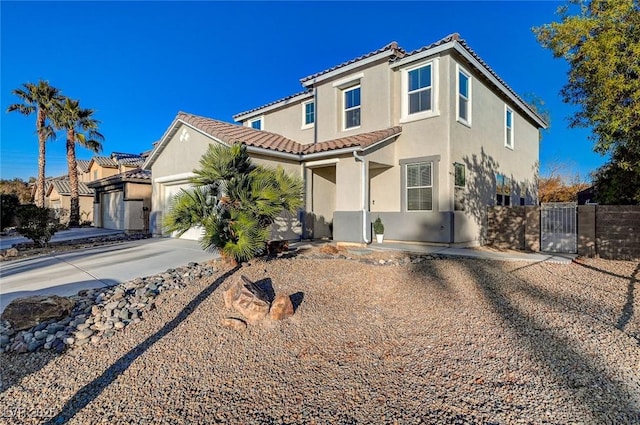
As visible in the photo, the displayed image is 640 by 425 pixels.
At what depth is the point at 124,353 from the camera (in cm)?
436

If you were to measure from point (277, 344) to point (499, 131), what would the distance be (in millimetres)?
14919

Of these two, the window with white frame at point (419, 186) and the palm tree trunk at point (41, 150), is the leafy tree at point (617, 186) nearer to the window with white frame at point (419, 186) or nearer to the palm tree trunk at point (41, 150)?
the window with white frame at point (419, 186)

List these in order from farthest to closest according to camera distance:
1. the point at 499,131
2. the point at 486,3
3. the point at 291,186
Answer: 1. the point at 499,131
2. the point at 486,3
3. the point at 291,186

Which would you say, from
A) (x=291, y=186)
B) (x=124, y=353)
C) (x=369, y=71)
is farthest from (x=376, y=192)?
(x=124, y=353)

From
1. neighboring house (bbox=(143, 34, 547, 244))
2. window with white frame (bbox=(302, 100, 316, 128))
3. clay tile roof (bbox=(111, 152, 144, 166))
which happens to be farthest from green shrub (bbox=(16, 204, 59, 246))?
clay tile roof (bbox=(111, 152, 144, 166))

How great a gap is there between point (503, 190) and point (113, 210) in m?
22.8

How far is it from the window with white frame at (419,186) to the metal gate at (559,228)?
4058 millimetres

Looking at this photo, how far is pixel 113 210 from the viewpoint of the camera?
2117 centimetres

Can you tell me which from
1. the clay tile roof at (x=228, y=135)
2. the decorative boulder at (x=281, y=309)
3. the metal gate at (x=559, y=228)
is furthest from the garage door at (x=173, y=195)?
the metal gate at (x=559, y=228)

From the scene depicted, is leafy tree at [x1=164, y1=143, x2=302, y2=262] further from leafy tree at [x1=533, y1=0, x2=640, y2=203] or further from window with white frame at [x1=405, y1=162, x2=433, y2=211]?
leafy tree at [x1=533, y1=0, x2=640, y2=203]

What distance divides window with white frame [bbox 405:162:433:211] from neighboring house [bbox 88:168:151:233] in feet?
49.8

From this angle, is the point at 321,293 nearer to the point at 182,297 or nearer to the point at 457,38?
the point at 182,297

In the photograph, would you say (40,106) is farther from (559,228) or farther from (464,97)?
(559,228)

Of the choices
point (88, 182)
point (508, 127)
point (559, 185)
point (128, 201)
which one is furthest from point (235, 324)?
point (559, 185)
